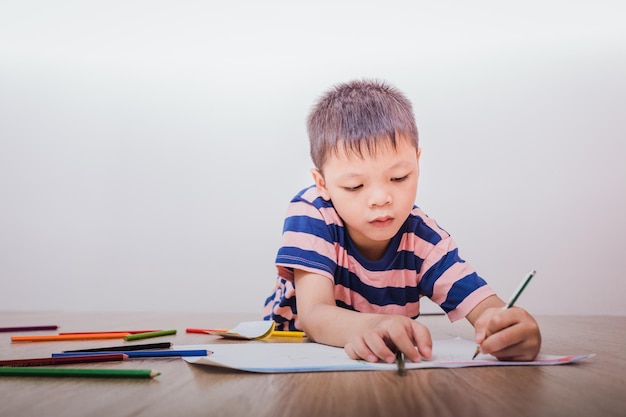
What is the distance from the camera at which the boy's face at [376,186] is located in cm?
93

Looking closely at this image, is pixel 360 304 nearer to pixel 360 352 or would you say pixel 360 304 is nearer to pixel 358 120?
pixel 358 120

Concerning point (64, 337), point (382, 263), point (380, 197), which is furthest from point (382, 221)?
point (64, 337)

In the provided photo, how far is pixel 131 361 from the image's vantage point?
2.34 feet

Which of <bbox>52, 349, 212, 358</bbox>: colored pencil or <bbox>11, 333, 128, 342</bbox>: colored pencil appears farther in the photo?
<bbox>11, 333, 128, 342</bbox>: colored pencil

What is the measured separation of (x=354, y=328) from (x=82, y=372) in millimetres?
358

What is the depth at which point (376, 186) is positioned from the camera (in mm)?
930

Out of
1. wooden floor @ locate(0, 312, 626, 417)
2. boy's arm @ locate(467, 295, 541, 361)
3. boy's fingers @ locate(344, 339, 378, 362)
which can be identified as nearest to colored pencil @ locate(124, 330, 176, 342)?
wooden floor @ locate(0, 312, 626, 417)

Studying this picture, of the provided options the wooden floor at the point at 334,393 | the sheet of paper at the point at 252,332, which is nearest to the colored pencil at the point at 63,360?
the wooden floor at the point at 334,393

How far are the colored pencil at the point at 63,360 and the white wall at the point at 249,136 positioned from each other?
1.95 m

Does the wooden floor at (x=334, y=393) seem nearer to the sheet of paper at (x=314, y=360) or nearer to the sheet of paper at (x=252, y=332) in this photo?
the sheet of paper at (x=314, y=360)

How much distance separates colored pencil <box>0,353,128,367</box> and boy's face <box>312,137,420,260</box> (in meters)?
0.43

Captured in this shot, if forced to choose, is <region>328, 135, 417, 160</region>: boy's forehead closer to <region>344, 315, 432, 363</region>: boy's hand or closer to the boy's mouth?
the boy's mouth

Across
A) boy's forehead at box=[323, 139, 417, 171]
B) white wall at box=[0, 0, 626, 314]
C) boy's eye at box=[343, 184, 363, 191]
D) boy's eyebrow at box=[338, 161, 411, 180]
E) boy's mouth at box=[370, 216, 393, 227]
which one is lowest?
boy's mouth at box=[370, 216, 393, 227]

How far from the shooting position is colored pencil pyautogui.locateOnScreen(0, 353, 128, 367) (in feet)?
2.00
